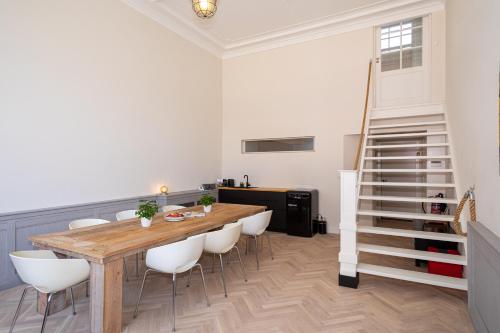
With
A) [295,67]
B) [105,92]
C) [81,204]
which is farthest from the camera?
[295,67]

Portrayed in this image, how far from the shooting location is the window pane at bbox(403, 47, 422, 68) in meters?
5.19

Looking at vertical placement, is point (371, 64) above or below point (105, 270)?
above

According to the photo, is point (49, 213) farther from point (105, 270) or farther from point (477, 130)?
point (477, 130)

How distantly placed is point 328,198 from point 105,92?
4.65 m

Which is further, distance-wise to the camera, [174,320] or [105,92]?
[105,92]

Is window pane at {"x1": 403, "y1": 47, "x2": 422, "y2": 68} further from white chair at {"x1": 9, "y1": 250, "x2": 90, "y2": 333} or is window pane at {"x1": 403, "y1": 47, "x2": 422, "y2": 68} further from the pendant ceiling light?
white chair at {"x1": 9, "y1": 250, "x2": 90, "y2": 333}

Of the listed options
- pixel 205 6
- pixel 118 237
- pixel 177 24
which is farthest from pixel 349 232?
pixel 177 24

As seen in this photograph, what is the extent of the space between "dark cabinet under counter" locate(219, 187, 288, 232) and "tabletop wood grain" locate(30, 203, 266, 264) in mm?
2484

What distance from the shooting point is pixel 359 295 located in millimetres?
2965

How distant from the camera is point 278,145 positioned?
6.48 metres

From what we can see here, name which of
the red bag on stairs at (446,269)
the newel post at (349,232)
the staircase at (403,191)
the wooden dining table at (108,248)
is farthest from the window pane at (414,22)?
the wooden dining table at (108,248)

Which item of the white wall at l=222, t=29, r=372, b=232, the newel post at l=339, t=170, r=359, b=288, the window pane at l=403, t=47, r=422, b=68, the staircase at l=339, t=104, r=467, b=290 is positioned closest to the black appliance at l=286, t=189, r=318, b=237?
the white wall at l=222, t=29, r=372, b=232

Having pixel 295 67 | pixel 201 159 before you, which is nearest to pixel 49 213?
pixel 201 159

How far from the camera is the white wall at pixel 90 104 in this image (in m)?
3.28
